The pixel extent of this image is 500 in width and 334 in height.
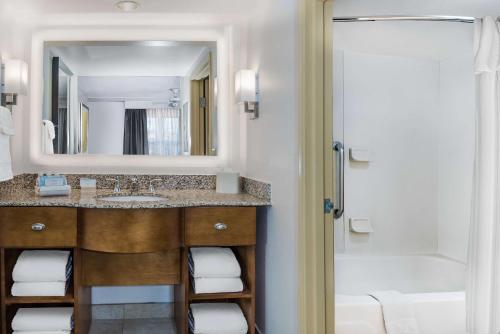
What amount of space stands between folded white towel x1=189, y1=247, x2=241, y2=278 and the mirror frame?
0.83 m

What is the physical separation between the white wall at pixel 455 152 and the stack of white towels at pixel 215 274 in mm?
1518

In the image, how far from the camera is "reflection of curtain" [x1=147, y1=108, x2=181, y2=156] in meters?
3.09

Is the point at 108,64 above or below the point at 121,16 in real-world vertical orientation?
below

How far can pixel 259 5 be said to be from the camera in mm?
2646

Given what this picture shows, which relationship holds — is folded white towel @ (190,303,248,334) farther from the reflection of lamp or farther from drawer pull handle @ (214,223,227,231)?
the reflection of lamp

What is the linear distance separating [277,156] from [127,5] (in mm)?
1374

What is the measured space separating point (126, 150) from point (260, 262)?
1170 mm

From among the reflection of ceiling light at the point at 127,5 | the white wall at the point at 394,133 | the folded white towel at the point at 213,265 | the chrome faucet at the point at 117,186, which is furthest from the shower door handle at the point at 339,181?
the reflection of ceiling light at the point at 127,5

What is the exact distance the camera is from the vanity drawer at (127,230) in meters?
2.27

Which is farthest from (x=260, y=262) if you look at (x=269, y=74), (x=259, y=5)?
(x=259, y=5)

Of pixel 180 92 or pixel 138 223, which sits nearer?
pixel 138 223

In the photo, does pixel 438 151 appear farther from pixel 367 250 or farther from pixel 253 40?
pixel 253 40

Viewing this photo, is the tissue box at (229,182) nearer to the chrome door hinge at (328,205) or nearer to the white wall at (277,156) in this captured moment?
the white wall at (277,156)

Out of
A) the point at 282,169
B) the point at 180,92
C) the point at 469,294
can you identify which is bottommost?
the point at 469,294
